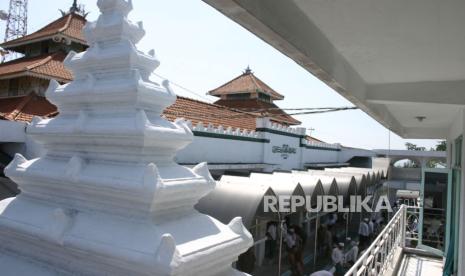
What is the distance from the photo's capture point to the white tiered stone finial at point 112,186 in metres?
2.57

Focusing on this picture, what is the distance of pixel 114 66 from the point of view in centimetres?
325

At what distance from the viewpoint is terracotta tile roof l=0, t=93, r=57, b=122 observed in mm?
9602

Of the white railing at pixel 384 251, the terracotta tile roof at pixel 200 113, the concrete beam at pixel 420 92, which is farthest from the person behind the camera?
the terracotta tile roof at pixel 200 113

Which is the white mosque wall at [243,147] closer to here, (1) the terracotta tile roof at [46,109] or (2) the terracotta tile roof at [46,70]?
(1) the terracotta tile roof at [46,109]

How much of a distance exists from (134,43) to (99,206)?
59.0 inches

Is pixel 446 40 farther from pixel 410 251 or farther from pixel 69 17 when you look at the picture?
pixel 69 17

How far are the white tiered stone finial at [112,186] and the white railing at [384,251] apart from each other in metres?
1.91

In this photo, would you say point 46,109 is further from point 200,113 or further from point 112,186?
point 112,186

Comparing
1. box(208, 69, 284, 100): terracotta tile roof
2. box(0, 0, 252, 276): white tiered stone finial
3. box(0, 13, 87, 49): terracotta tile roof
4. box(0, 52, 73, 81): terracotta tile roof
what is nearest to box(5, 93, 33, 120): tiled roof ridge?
box(0, 52, 73, 81): terracotta tile roof

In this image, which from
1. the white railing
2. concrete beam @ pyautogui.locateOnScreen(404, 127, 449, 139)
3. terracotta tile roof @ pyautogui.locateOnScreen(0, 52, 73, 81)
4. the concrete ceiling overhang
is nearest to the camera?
the concrete ceiling overhang

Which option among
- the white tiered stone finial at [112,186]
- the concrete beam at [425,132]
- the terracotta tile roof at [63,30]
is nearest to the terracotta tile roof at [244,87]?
the terracotta tile roof at [63,30]

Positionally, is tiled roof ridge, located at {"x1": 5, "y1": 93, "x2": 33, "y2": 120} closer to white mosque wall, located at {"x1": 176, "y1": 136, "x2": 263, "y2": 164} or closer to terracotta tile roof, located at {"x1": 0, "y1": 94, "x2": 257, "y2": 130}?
terracotta tile roof, located at {"x1": 0, "y1": 94, "x2": 257, "y2": 130}

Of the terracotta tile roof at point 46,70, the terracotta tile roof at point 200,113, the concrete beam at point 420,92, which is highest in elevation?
the terracotta tile roof at point 46,70

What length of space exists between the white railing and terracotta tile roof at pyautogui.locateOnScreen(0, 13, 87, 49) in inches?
426
